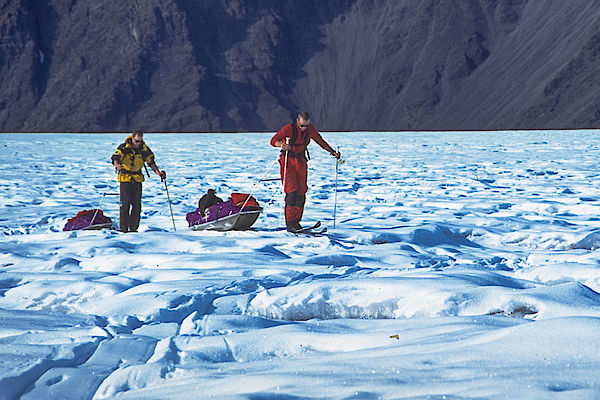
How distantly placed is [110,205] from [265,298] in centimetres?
745

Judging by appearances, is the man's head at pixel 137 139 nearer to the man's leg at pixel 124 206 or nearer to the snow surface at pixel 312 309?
the man's leg at pixel 124 206

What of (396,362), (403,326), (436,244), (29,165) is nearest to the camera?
(396,362)

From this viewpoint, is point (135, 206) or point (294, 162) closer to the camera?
point (294, 162)

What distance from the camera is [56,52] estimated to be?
270 feet

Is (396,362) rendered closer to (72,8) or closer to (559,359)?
(559,359)

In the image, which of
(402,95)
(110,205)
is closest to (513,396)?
(110,205)

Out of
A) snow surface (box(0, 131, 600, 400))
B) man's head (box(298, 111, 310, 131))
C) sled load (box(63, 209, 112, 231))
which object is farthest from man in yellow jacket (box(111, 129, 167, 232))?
man's head (box(298, 111, 310, 131))

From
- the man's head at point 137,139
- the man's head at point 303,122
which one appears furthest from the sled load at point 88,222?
the man's head at point 303,122

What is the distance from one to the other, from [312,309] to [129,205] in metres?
4.48

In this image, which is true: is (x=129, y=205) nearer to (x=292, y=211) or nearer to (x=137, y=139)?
(x=137, y=139)

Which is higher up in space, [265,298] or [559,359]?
[559,359]

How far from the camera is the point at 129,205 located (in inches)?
315

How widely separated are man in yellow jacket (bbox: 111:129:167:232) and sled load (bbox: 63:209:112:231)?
9.7 inches

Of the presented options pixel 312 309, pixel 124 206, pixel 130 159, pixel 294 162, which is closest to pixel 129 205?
pixel 124 206
